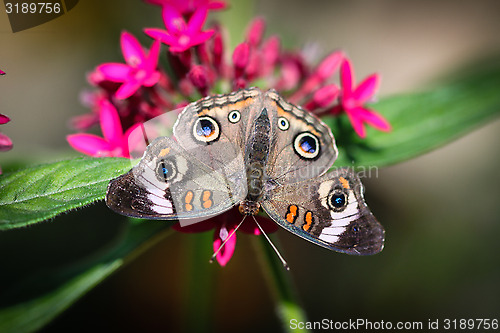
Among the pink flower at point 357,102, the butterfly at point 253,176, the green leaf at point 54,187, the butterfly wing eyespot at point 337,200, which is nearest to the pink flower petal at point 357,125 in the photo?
the pink flower at point 357,102

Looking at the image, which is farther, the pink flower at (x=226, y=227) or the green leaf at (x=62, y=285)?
the green leaf at (x=62, y=285)

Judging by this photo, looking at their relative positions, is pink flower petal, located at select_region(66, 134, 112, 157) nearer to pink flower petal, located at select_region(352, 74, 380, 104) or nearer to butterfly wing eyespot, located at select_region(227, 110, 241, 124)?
butterfly wing eyespot, located at select_region(227, 110, 241, 124)

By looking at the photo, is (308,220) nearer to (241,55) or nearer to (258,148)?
(258,148)

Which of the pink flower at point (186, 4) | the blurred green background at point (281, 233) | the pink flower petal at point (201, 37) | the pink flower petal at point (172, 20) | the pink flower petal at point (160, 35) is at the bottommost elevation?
Result: the blurred green background at point (281, 233)

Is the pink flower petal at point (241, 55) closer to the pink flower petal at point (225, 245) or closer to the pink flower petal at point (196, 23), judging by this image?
the pink flower petal at point (196, 23)

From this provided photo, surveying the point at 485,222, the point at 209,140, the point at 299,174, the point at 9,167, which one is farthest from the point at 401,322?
the point at 9,167

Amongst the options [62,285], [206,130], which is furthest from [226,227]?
[62,285]
